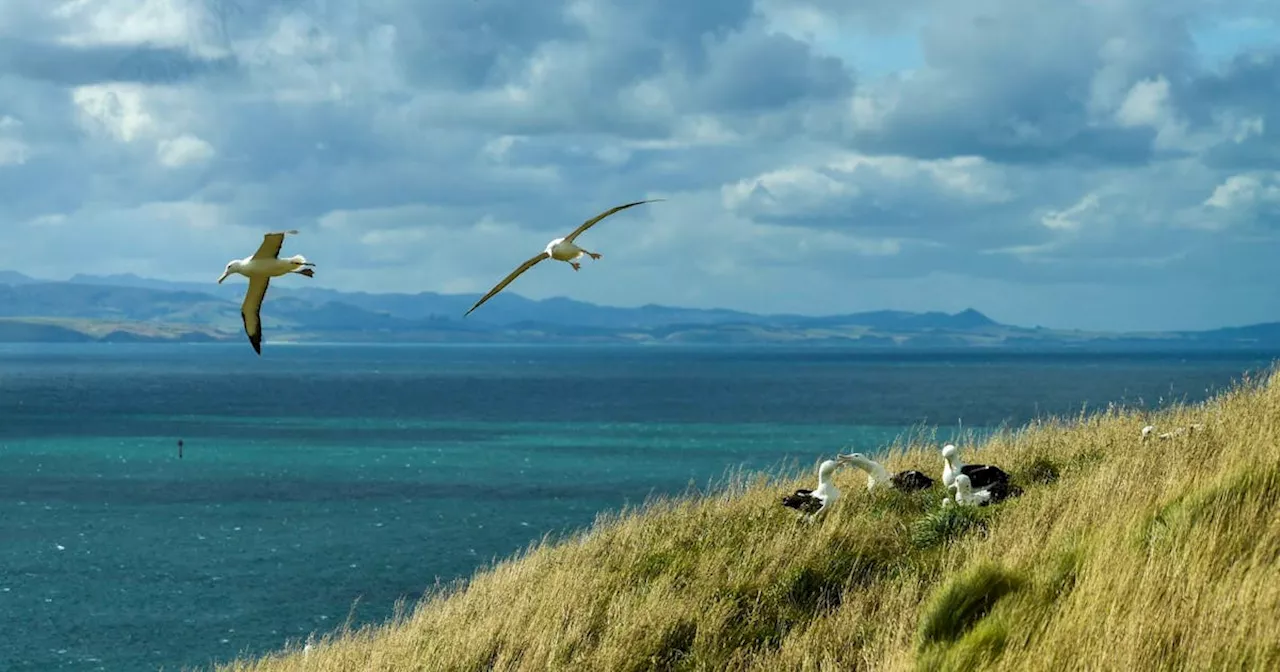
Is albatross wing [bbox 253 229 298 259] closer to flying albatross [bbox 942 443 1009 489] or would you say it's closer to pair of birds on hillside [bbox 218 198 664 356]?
pair of birds on hillside [bbox 218 198 664 356]

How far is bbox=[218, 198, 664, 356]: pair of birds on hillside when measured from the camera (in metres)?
11.7

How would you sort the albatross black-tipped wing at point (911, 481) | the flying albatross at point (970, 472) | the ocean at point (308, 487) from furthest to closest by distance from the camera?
the ocean at point (308, 487) → the albatross black-tipped wing at point (911, 481) → the flying albatross at point (970, 472)

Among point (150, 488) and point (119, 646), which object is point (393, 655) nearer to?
point (119, 646)

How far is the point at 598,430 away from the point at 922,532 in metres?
86.7

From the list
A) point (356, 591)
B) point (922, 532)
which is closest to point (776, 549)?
point (922, 532)

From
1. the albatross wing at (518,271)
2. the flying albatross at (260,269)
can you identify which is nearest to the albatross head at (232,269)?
the flying albatross at (260,269)

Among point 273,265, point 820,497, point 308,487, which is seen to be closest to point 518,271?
point 273,265

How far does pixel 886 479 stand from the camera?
16.5 metres

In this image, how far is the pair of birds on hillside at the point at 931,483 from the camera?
48.9ft

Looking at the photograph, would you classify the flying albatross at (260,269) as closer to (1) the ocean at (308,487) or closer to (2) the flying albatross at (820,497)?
(2) the flying albatross at (820,497)

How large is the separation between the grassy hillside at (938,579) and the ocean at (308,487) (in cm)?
458

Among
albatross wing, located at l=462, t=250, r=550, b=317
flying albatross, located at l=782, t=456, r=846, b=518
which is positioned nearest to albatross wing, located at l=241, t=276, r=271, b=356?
albatross wing, located at l=462, t=250, r=550, b=317

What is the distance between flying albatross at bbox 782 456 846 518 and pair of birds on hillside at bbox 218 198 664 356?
16.8 ft

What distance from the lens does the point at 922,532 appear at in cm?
1409
